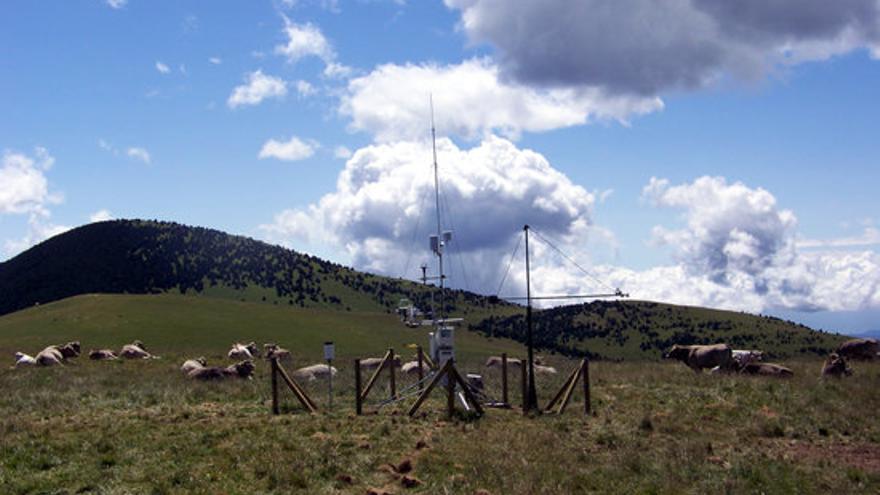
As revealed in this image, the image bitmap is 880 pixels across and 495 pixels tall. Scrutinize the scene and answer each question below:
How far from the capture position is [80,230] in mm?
199500

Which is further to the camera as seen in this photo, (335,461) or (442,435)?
(442,435)

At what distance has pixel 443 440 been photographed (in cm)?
2023

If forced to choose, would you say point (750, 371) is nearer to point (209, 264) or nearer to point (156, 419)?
point (156, 419)

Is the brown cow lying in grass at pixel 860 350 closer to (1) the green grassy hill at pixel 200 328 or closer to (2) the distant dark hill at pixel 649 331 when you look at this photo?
(1) the green grassy hill at pixel 200 328

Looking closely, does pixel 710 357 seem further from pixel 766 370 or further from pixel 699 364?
pixel 766 370

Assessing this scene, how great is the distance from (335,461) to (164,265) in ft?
563

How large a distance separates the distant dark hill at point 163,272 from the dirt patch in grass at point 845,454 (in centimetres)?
14575

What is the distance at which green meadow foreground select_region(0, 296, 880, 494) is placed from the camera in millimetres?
16281

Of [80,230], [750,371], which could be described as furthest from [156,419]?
[80,230]

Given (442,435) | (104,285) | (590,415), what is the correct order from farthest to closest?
(104,285), (590,415), (442,435)

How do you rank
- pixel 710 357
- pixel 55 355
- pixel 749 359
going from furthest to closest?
pixel 55 355, pixel 710 357, pixel 749 359

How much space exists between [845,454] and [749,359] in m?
21.7

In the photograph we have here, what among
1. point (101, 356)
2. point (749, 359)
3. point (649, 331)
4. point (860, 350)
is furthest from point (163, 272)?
point (860, 350)

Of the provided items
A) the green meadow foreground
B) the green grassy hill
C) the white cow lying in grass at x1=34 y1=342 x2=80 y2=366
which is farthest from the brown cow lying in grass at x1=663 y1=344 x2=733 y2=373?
the white cow lying in grass at x1=34 y1=342 x2=80 y2=366
